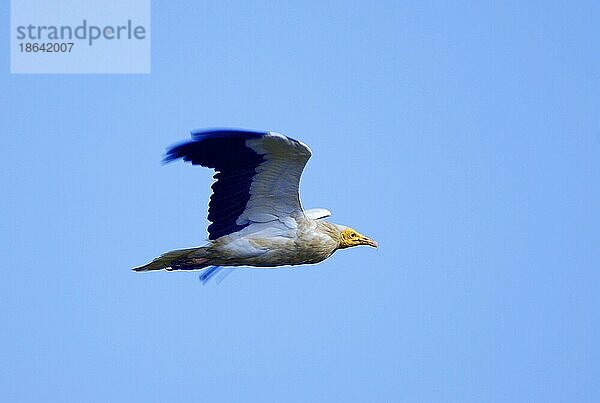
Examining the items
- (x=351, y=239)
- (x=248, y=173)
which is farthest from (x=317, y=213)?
(x=248, y=173)

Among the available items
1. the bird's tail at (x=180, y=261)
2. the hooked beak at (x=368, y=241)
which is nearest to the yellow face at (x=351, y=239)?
the hooked beak at (x=368, y=241)

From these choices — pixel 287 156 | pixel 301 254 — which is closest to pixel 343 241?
pixel 301 254

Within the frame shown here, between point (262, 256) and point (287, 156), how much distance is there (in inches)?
56.6

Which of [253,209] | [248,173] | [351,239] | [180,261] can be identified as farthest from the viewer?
[351,239]

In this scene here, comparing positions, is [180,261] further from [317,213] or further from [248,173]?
[317,213]

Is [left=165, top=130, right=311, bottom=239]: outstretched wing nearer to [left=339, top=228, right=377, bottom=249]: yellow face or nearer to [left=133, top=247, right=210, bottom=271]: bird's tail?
[left=133, top=247, right=210, bottom=271]: bird's tail

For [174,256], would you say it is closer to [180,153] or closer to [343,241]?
[180,153]

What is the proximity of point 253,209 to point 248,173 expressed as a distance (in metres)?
0.62

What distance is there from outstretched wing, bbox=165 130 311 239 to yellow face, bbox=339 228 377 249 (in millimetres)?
1426

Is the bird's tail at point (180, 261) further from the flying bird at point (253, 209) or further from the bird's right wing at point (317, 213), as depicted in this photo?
the bird's right wing at point (317, 213)

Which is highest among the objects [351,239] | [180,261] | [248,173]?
[248,173]

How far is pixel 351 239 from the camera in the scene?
1747 cm

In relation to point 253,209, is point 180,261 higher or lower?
lower

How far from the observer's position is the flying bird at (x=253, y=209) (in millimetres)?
15047
